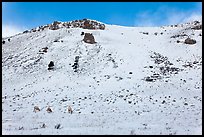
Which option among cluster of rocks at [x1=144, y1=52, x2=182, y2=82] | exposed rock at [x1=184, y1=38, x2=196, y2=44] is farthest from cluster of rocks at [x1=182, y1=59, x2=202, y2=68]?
exposed rock at [x1=184, y1=38, x2=196, y2=44]

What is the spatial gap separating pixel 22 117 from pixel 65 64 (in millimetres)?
17790

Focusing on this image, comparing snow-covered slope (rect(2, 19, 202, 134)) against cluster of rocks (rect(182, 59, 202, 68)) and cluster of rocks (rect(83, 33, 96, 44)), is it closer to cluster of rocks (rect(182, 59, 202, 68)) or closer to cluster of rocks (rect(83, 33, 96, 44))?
cluster of rocks (rect(182, 59, 202, 68))

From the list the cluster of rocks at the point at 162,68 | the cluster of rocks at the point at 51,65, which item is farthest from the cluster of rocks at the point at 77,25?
the cluster of rocks at the point at 51,65

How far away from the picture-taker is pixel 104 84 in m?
29.9

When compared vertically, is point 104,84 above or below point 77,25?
below

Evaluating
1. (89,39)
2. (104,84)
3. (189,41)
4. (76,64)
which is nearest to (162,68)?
(104,84)

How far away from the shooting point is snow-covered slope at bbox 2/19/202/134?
16641 mm

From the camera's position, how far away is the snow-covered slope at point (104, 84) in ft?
54.6

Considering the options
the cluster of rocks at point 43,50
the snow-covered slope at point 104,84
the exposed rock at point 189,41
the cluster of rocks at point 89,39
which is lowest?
the snow-covered slope at point 104,84

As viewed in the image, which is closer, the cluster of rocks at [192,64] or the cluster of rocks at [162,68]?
the cluster of rocks at [162,68]

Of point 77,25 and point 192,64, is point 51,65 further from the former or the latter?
point 77,25

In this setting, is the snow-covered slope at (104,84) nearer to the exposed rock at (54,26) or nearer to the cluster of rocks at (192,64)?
the cluster of rocks at (192,64)

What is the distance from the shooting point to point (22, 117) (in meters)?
19.1

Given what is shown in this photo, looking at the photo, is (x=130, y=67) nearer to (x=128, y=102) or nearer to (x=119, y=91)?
(x=119, y=91)
